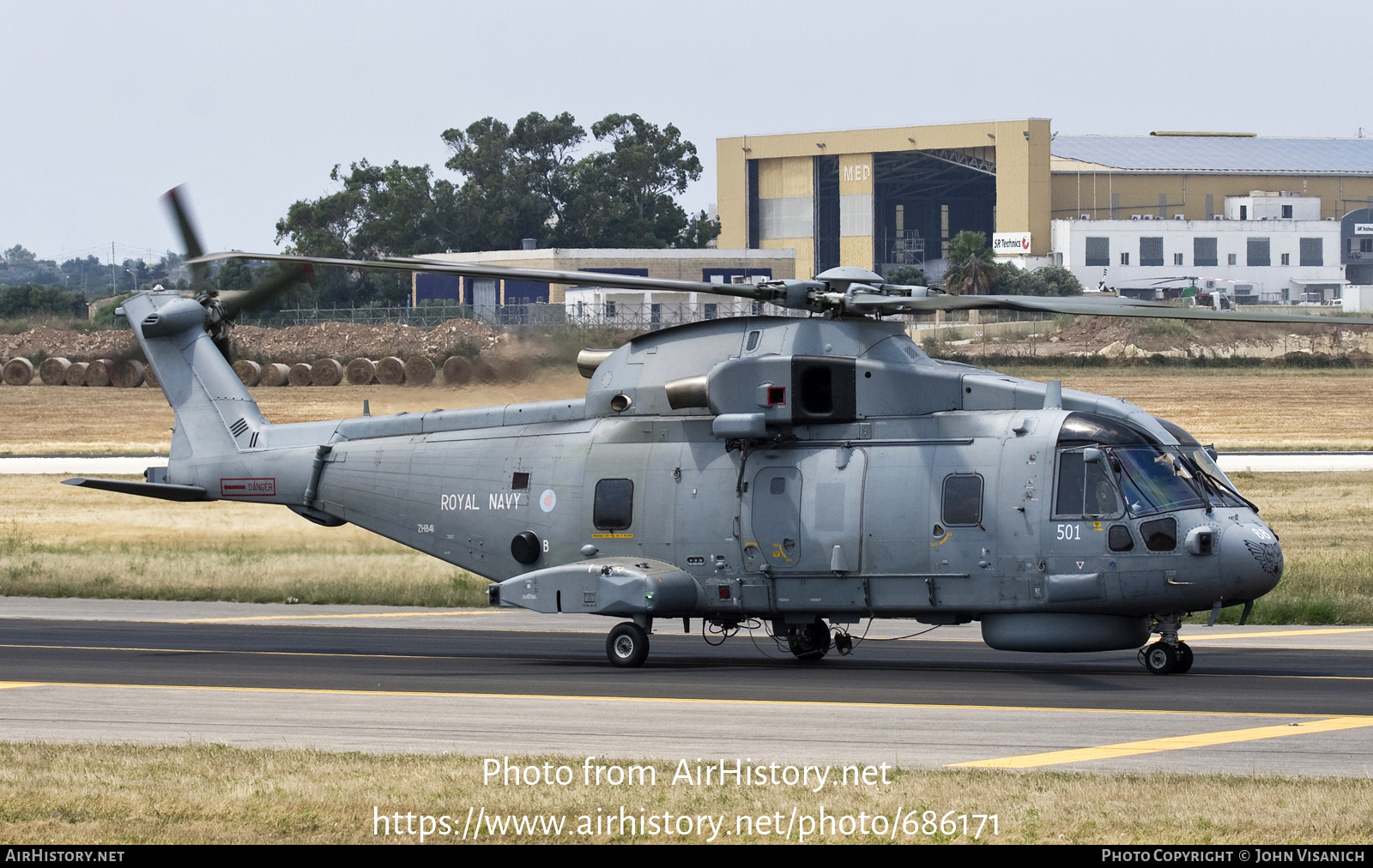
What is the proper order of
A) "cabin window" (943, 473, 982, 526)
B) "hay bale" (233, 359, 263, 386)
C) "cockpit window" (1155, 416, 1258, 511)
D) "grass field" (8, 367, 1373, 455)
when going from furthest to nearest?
"hay bale" (233, 359, 263, 386) < "grass field" (8, 367, 1373, 455) < "cabin window" (943, 473, 982, 526) < "cockpit window" (1155, 416, 1258, 511)

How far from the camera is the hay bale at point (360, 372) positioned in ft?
192

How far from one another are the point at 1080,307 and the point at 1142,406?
4549cm

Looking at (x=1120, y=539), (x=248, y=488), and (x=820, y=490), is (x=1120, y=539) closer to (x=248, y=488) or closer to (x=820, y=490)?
(x=820, y=490)

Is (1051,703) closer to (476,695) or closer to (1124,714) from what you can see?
(1124,714)

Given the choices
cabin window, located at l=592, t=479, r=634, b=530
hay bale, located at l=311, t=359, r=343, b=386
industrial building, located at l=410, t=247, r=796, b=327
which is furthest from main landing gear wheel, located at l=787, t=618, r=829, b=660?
industrial building, located at l=410, t=247, r=796, b=327

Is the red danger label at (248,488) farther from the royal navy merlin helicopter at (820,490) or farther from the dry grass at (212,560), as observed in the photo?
the dry grass at (212,560)

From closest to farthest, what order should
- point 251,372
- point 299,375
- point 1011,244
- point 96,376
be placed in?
point 299,375
point 251,372
point 96,376
point 1011,244

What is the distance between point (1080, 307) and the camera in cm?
1475

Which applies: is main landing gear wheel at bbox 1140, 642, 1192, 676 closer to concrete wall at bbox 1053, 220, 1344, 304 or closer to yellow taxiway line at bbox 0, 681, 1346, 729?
yellow taxiway line at bbox 0, 681, 1346, 729

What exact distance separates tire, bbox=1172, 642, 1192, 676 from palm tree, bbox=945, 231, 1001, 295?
3336 inches

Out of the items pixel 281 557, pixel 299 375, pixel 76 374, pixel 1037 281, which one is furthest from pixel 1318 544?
pixel 1037 281

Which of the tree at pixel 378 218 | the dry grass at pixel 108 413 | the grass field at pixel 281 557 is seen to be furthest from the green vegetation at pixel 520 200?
the grass field at pixel 281 557

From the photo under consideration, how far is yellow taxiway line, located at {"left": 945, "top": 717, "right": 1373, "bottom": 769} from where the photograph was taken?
11.8 m

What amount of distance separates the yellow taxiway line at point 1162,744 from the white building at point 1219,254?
4305 inches
